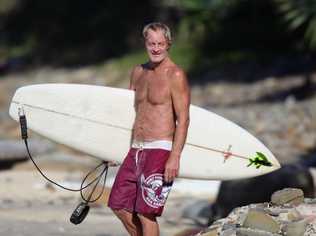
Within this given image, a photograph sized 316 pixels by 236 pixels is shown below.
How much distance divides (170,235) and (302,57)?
498 inches

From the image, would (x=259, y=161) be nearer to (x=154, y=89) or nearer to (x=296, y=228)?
(x=296, y=228)

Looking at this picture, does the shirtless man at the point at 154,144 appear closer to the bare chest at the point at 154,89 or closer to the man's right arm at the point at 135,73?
the bare chest at the point at 154,89

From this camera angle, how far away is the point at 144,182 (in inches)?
257

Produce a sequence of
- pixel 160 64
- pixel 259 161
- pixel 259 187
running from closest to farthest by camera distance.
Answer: pixel 160 64 < pixel 259 161 < pixel 259 187

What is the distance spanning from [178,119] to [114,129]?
903 millimetres

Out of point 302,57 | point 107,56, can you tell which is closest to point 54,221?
point 302,57

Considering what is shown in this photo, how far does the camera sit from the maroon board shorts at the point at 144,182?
256 inches

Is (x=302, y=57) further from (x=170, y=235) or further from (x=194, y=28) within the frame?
(x=170, y=235)

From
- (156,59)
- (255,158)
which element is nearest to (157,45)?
(156,59)

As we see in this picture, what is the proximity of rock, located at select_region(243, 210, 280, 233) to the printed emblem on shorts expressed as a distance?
2.14 feet

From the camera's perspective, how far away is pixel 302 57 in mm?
21984

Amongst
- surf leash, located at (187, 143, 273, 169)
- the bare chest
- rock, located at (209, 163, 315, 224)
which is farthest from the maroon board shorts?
rock, located at (209, 163, 315, 224)

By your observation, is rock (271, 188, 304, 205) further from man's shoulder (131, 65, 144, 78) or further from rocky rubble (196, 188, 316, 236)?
man's shoulder (131, 65, 144, 78)

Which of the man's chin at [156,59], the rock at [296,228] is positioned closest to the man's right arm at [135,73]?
the man's chin at [156,59]
